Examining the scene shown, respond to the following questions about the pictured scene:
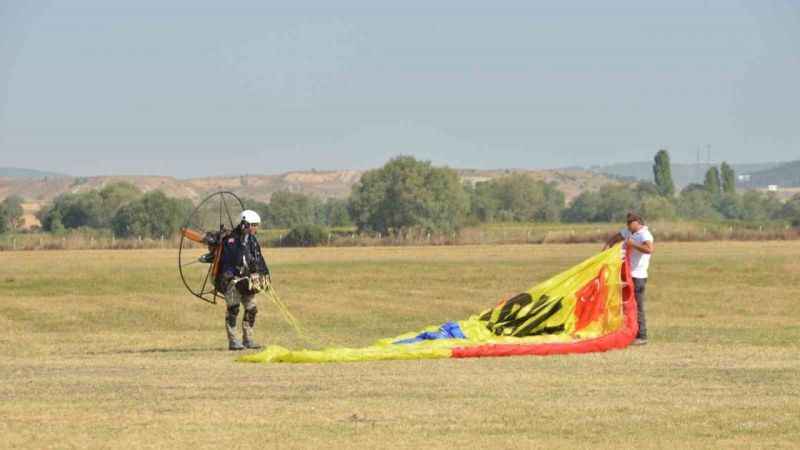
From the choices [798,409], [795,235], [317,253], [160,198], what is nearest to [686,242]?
[795,235]

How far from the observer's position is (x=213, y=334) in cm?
2911

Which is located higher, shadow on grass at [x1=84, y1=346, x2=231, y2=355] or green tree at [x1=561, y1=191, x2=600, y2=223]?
green tree at [x1=561, y1=191, x2=600, y2=223]

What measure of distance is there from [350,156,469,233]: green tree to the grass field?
82896 mm

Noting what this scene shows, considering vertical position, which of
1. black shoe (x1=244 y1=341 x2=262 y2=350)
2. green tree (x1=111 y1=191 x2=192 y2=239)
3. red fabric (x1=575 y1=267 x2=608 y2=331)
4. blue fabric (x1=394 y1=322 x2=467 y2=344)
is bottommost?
black shoe (x1=244 y1=341 x2=262 y2=350)

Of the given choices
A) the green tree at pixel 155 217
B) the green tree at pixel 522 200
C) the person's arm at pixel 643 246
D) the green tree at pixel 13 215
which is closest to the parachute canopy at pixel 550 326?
the person's arm at pixel 643 246

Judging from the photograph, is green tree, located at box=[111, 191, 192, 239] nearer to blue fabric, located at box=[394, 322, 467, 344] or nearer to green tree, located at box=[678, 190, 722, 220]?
green tree, located at box=[678, 190, 722, 220]

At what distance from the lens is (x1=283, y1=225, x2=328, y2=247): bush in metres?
88.9

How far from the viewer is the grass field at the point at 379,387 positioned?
45.6ft

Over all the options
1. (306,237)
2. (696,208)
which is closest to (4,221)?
(306,237)

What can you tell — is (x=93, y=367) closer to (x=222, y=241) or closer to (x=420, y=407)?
(x=222, y=241)

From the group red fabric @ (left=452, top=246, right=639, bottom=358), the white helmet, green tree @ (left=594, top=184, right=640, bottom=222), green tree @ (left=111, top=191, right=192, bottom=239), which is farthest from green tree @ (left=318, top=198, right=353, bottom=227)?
the white helmet

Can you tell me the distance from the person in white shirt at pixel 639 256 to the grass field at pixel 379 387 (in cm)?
41

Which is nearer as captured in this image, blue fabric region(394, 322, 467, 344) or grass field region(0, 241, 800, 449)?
grass field region(0, 241, 800, 449)

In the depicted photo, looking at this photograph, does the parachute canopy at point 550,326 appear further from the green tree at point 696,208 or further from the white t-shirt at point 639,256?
the green tree at point 696,208
